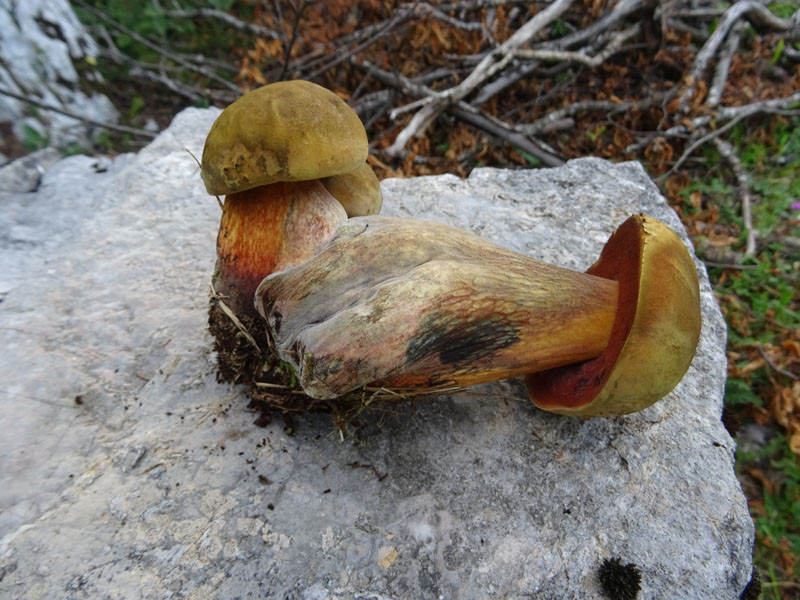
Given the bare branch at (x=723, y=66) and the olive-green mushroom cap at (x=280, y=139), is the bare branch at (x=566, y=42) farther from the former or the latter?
the olive-green mushroom cap at (x=280, y=139)

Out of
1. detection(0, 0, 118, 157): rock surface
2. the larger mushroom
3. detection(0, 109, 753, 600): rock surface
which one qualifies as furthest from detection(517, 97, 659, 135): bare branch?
detection(0, 0, 118, 157): rock surface

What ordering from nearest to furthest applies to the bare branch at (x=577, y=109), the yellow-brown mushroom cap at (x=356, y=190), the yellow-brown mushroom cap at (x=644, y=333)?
the yellow-brown mushroom cap at (x=644, y=333) → the yellow-brown mushroom cap at (x=356, y=190) → the bare branch at (x=577, y=109)

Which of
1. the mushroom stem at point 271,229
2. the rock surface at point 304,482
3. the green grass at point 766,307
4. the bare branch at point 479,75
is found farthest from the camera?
the bare branch at point 479,75

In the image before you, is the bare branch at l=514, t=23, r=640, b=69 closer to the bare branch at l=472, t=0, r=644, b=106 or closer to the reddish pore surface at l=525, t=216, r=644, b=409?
the bare branch at l=472, t=0, r=644, b=106

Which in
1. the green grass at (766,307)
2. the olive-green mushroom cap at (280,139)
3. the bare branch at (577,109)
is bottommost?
the green grass at (766,307)

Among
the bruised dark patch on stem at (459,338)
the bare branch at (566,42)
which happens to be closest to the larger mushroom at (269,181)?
the bruised dark patch on stem at (459,338)

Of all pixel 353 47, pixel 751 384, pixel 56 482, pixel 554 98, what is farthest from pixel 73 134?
pixel 751 384
